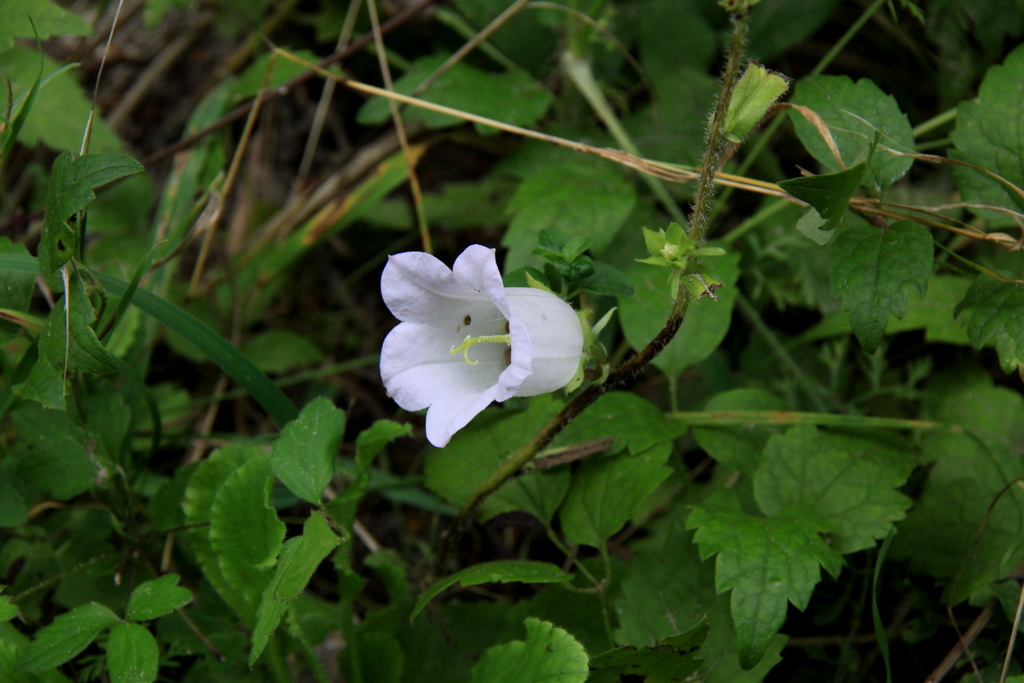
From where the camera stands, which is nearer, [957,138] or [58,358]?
[58,358]

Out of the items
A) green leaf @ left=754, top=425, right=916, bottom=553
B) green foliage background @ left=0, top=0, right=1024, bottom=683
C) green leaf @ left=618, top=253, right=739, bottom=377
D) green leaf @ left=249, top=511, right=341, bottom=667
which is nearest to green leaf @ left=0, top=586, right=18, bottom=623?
green foliage background @ left=0, top=0, right=1024, bottom=683

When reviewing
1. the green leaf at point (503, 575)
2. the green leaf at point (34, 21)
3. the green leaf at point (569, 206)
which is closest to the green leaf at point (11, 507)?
the green leaf at point (503, 575)

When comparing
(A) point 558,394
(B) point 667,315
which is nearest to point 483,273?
(A) point 558,394

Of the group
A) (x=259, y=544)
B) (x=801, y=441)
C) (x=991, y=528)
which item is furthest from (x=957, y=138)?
(x=259, y=544)

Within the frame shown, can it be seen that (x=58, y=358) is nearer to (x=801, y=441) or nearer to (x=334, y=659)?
(x=334, y=659)

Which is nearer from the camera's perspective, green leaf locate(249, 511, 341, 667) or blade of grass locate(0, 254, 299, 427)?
green leaf locate(249, 511, 341, 667)

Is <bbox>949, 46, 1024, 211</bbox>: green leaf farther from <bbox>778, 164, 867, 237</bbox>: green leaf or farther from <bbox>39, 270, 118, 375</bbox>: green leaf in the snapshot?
<bbox>39, 270, 118, 375</bbox>: green leaf
